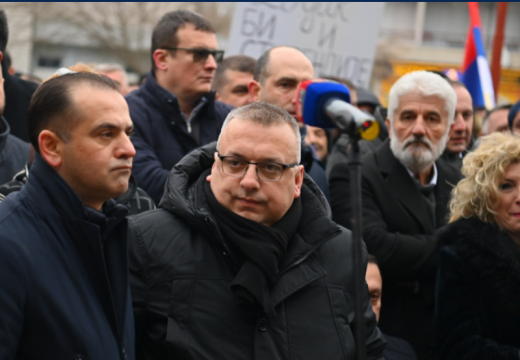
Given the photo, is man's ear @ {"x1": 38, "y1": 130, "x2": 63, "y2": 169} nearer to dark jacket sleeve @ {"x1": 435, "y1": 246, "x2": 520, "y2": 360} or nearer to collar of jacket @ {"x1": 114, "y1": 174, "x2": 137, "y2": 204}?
collar of jacket @ {"x1": 114, "y1": 174, "x2": 137, "y2": 204}

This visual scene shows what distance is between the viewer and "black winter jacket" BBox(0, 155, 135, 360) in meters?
2.34

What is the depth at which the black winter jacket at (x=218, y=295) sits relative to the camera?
2854 millimetres

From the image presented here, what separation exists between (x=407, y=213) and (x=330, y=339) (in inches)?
59.8

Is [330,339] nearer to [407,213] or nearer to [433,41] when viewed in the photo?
[407,213]

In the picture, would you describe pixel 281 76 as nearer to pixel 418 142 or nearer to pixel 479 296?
pixel 418 142

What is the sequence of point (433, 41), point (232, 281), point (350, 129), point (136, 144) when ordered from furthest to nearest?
point (433, 41) → point (136, 144) → point (232, 281) → point (350, 129)

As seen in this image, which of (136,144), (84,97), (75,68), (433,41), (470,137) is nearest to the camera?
(84,97)

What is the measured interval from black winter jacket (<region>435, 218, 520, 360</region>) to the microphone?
1.44 m

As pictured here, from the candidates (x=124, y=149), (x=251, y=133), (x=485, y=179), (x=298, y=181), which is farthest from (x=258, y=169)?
(x=485, y=179)

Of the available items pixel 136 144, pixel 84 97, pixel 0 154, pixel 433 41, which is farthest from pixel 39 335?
pixel 433 41

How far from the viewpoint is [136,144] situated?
421cm

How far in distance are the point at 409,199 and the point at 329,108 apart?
6.51ft

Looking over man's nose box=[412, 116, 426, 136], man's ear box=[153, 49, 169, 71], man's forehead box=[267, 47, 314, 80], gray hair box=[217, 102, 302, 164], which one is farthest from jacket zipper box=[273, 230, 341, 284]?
man's ear box=[153, 49, 169, 71]

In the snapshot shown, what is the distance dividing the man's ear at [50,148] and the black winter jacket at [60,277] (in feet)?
0.10
